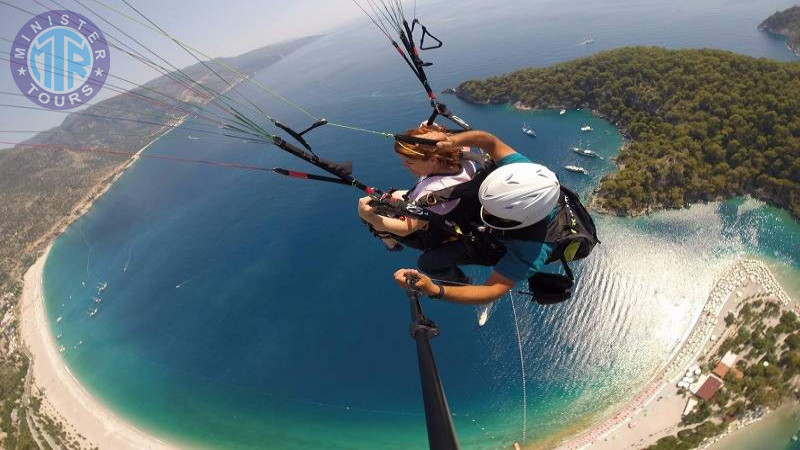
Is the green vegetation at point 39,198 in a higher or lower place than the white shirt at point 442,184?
lower

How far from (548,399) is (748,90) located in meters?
Result: 30.4

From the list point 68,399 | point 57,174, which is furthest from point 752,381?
point 57,174

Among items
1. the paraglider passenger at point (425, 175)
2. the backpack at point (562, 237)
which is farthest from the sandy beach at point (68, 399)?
the backpack at point (562, 237)

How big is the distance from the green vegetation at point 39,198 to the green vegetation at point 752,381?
2028 cm

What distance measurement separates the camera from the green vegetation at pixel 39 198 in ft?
81.7

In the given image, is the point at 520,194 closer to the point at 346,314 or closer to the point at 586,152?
the point at 346,314

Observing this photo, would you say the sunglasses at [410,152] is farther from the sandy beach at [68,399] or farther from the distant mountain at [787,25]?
the distant mountain at [787,25]

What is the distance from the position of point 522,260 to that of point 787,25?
8296cm

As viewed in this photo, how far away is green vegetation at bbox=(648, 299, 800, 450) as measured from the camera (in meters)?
14.4

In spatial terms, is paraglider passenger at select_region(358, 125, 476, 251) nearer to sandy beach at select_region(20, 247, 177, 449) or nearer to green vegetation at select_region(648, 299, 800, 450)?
green vegetation at select_region(648, 299, 800, 450)

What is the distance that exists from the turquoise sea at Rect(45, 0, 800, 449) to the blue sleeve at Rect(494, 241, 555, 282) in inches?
691

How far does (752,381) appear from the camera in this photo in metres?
14.8

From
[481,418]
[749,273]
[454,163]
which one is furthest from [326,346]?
[749,273]

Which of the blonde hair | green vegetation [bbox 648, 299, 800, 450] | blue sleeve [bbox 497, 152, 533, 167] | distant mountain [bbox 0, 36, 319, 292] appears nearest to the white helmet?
blue sleeve [bbox 497, 152, 533, 167]
